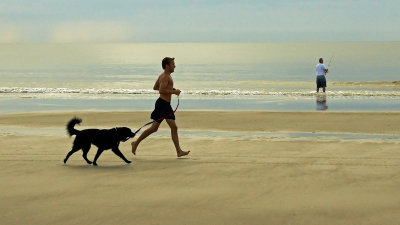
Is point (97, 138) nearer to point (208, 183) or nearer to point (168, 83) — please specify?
point (168, 83)

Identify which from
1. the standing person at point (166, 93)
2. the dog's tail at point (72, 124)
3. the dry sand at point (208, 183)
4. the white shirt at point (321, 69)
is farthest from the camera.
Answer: the white shirt at point (321, 69)

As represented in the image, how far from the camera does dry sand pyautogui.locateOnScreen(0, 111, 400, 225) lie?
532cm

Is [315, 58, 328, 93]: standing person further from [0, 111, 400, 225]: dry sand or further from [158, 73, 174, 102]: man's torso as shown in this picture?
[158, 73, 174, 102]: man's torso

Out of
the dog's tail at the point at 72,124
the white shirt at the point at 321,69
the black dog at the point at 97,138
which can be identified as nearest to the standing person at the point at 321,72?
the white shirt at the point at 321,69

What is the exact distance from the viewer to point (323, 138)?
38.4ft

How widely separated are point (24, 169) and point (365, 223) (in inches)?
195

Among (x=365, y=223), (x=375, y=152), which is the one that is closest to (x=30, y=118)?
(x=375, y=152)

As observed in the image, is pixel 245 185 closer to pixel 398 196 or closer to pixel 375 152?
pixel 398 196

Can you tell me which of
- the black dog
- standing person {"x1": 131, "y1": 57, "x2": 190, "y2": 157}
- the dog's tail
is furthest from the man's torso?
the dog's tail

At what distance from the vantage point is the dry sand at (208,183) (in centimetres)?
532

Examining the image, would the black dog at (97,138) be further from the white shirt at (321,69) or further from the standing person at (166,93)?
the white shirt at (321,69)

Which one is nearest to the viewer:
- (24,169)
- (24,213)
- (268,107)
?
(24,213)

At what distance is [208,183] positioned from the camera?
21.9 ft

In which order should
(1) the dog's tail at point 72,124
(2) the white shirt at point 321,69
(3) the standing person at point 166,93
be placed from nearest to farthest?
1. (1) the dog's tail at point 72,124
2. (3) the standing person at point 166,93
3. (2) the white shirt at point 321,69
